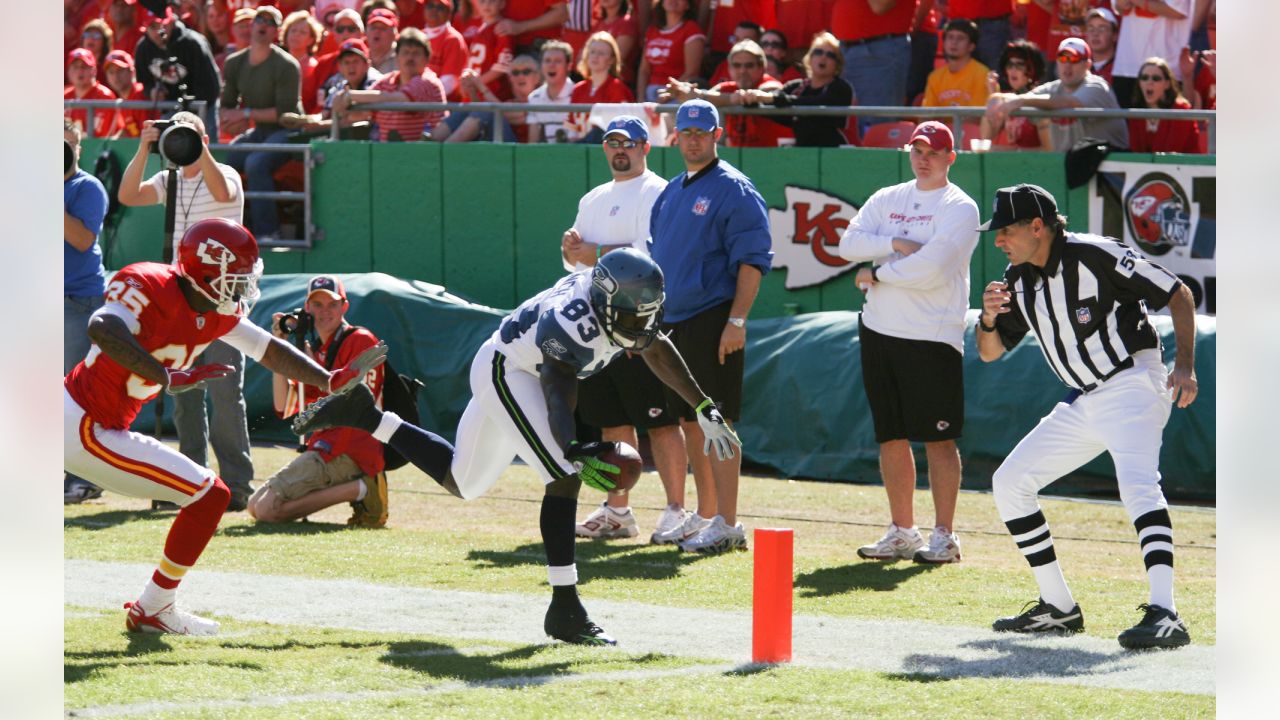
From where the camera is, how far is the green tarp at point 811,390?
418 inches

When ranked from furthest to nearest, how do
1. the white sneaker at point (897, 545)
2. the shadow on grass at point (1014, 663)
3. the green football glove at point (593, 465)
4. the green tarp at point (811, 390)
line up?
1. the green tarp at point (811, 390)
2. the white sneaker at point (897, 545)
3. the green football glove at point (593, 465)
4. the shadow on grass at point (1014, 663)

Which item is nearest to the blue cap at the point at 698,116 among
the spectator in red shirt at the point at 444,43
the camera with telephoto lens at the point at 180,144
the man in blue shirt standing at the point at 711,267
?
the man in blue shirt standing at the point at 711,267

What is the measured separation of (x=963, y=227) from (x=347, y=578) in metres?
3.60

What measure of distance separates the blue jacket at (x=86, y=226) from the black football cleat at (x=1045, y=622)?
5.89 m

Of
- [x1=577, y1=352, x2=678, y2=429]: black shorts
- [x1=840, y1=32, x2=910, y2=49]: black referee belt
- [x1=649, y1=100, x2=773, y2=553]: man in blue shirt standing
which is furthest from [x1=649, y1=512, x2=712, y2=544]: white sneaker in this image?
[x1=840, y1=32, x2=910, y2=49]: black referee belt

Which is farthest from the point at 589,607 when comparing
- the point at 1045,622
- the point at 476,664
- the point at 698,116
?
the point at 698,116

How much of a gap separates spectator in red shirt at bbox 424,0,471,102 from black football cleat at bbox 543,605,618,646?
10.1 meters

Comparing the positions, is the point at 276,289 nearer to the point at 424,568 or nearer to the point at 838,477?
the point at 838,477

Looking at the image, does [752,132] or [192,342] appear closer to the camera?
[192,342]

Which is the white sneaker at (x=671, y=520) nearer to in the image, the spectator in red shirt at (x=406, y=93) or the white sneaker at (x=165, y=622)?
the white sneaker at (x=165, y=622)

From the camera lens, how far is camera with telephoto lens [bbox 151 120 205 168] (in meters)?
8.60
